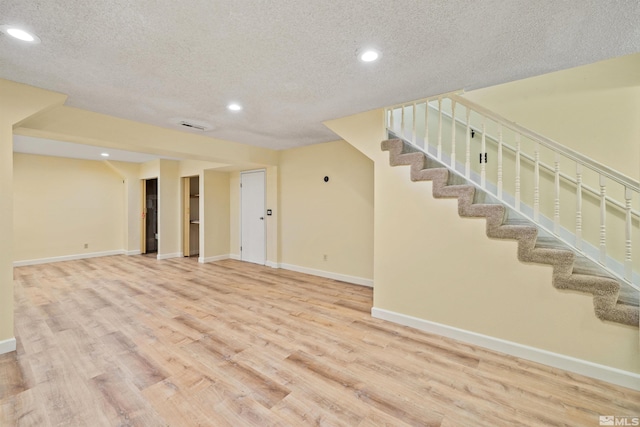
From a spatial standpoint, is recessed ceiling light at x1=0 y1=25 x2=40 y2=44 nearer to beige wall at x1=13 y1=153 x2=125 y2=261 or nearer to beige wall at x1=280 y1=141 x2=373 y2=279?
beige wall at x1=280 y1=141 x2=373 y2=279

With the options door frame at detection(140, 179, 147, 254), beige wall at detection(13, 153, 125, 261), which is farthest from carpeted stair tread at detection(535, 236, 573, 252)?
beige wall at detection(13, 153, 125, 261)

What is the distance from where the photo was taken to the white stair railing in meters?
2.15

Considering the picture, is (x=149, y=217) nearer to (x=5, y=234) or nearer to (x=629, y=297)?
(x=5, y=234)

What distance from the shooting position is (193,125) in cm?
367

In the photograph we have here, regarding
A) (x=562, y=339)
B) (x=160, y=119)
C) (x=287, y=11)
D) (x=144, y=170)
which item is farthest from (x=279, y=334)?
(x=144, y=170)

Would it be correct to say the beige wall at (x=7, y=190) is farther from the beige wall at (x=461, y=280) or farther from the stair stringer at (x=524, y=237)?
the stair stringer at (x=524, y=237)

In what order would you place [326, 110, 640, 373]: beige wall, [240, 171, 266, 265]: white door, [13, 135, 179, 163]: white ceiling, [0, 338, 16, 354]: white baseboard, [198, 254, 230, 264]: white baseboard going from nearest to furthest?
[326, 110, 640, 373]: beige wall < [0, 338, 16, 354]: white baseboard < [13, 135, 179, 163]: white ceiling < [240, 171, 266, 265]: white door < [198, 254, 230, 264]: white baseboard

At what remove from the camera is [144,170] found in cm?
706

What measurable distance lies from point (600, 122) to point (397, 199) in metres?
2.05

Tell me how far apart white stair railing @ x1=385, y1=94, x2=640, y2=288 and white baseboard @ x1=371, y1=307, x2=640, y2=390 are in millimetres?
694

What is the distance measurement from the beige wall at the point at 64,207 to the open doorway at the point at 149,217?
0.53 meters

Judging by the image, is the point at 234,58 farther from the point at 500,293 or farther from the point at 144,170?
the point at 144,170

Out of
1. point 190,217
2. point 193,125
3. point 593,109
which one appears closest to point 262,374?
point 193,125

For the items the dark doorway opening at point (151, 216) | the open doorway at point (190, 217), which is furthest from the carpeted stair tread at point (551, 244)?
the dark doorway opening at point (151, 216)
